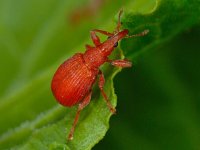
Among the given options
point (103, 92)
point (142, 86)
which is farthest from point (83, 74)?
point (142, 86)

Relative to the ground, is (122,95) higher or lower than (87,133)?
higher

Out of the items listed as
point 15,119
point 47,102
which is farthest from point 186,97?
point 15,119

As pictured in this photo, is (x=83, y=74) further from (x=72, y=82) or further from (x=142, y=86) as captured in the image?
(x=142, y=86)

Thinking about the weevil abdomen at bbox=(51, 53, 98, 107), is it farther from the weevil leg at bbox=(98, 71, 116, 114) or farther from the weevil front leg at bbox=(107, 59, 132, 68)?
the weevil front leg at bbox=(107, 59, 132, 68)

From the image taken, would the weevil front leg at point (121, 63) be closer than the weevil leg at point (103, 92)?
No

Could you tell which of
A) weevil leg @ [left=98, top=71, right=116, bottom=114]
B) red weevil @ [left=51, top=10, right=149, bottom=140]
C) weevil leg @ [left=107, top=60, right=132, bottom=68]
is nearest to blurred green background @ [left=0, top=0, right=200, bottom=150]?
weevil leg @ [left=107, top=60, right=132, bottom=68]

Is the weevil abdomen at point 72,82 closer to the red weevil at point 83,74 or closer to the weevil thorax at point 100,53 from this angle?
the red weevil at point 83,74

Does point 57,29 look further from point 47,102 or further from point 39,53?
point 47,102

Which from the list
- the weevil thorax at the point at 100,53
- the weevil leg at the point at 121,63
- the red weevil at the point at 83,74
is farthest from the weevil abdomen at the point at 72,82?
the weevil leg at the point at 121,63
